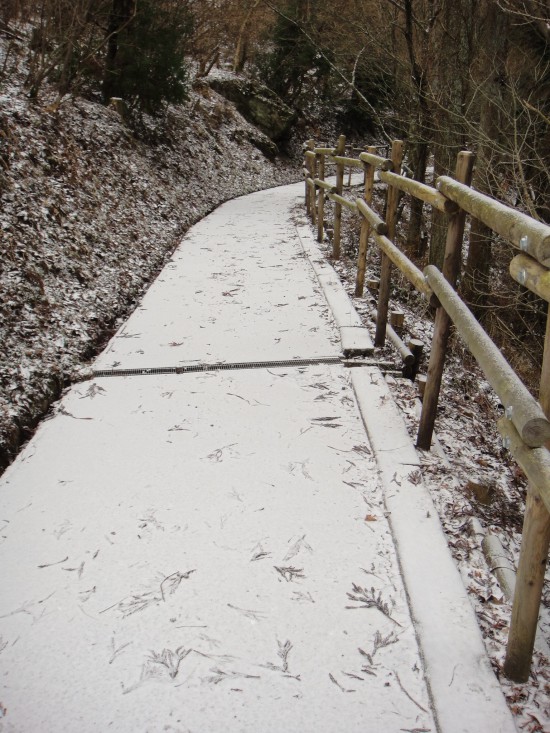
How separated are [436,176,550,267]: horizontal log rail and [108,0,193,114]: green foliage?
924 centimetres

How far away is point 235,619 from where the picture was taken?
7.57ft

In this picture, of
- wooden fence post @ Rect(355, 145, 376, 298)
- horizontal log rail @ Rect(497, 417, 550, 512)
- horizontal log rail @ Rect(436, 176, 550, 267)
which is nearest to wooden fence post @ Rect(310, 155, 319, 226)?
wooden fence post @ Rect(355, 145, 376, 298)

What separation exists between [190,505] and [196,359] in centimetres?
183

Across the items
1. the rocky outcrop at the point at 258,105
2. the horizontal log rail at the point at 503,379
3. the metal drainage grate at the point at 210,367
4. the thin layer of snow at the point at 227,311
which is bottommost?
the metal drainage grate at the point at 210,367

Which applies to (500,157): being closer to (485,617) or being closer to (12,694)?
(485,617)

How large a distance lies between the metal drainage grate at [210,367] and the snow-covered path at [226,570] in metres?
0.06

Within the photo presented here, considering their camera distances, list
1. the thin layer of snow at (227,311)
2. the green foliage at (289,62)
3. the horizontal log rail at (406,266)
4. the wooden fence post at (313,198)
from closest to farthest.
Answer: the horizontal log rail at (406,266) → the thin layer of snow at (227,311) → the wooden fence post at (313,198) → the green foliage at (289,62)

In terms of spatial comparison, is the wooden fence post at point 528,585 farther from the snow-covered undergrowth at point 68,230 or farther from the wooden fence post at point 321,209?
the wooden fence post at point 321,209

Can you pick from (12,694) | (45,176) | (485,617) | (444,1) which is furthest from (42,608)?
(444,1)

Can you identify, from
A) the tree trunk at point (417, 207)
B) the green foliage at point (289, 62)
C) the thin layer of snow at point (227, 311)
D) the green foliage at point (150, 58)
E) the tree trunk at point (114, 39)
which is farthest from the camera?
the green foliage at point (289, 62)

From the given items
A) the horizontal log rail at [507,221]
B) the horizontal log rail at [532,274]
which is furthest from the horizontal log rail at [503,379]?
the horizontal log rail at [507,221]

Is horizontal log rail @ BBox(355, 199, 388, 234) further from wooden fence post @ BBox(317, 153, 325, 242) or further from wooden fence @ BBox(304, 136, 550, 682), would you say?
wooden fence post @ BBox(317, 153, 325, 242)

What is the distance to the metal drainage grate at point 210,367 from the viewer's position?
4426 millimetres

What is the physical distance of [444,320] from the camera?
3090 mm
